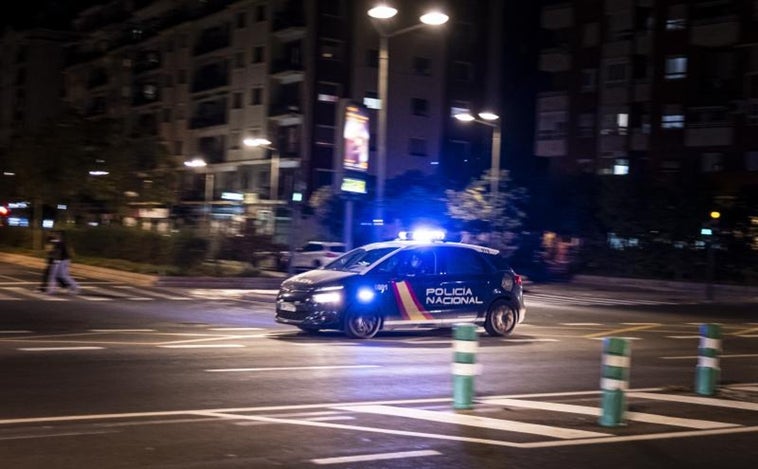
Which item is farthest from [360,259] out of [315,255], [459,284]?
[315,255]

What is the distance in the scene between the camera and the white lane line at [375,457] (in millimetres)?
7520

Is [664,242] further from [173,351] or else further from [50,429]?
[50,429]

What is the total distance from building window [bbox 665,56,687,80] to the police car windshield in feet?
141

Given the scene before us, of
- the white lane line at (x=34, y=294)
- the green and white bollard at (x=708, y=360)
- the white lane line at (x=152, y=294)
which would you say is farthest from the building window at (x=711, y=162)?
the green and white bollard at (x=708, y=360)

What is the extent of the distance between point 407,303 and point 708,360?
6.86m

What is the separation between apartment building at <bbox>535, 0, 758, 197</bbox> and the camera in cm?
5334

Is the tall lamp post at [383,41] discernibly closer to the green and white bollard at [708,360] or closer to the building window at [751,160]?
the green and white bollard at [708,360]

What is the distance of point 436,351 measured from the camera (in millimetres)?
15703

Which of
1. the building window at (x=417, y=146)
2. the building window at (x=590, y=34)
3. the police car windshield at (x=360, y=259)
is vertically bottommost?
the police car windshield at (x=360, y=259)

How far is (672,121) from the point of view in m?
56.5

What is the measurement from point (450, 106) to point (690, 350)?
47.4m

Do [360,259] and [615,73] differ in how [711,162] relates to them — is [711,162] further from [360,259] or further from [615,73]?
[360,259]

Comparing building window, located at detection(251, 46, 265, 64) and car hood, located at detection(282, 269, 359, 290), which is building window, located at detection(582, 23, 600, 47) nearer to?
building window, located at detection(251, 46, 265, 64)

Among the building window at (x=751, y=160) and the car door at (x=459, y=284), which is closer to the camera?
the car door at (x=459, y=284)
